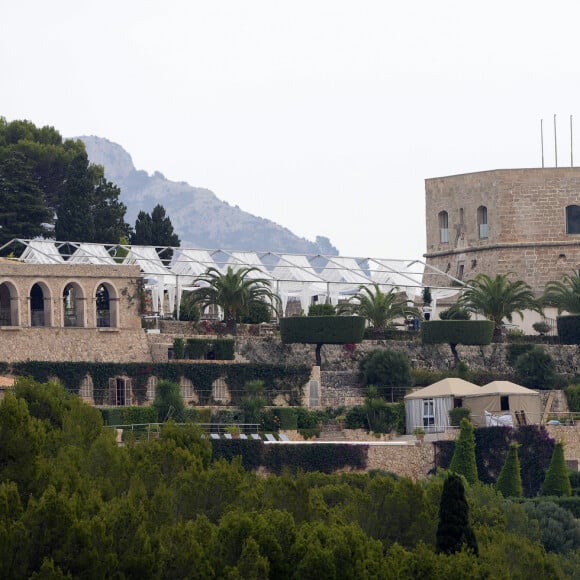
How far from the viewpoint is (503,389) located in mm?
61938

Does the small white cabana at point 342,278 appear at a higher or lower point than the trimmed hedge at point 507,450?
higher

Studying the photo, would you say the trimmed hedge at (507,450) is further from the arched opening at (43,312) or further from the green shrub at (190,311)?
the arched opening at (43,312)

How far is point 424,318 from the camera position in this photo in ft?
230

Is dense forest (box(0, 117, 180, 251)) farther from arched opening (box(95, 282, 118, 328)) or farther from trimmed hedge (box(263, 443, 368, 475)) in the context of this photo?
trimmed hedge (box(263, 443, 368, 475))

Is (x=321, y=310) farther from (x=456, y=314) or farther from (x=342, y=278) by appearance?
(x=342, y=278)

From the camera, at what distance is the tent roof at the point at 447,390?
202 ft

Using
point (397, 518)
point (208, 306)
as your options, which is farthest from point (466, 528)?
point (208, 306)

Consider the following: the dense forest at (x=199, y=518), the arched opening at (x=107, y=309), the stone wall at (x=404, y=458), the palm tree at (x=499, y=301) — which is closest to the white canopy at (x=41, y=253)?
the arched opening at (x=107, y=309)

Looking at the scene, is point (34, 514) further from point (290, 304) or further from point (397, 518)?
point (290, 304)

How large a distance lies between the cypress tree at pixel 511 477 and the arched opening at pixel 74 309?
12.9 m

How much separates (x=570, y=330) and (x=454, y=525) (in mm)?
26526

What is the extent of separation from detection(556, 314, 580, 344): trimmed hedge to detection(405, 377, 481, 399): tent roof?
6545 mm

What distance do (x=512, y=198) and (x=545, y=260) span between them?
237cm

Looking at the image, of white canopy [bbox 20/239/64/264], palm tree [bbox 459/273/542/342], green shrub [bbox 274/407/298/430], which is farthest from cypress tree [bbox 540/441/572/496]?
white canopy [bbox 20/239/64/264]
